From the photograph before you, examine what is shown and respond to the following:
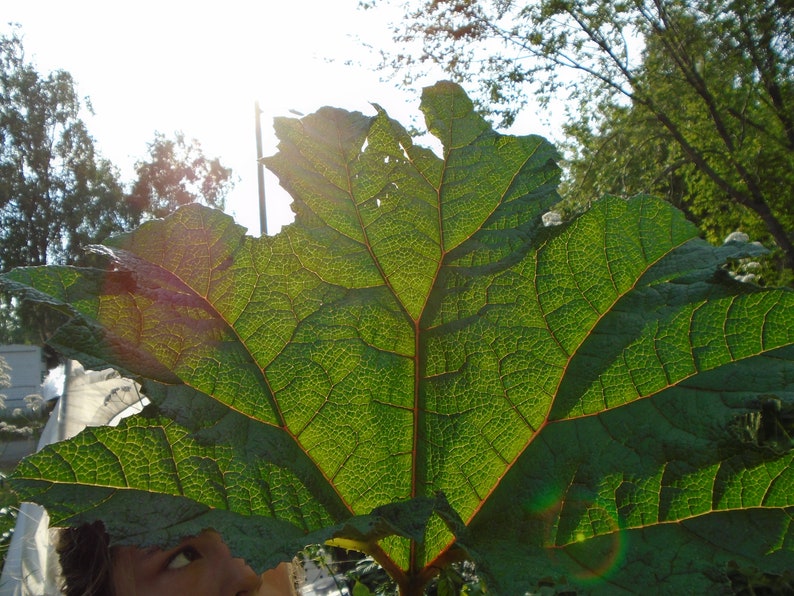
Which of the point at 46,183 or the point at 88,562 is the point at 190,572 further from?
the point at 46,183

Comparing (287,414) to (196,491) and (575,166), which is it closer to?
(196,491)

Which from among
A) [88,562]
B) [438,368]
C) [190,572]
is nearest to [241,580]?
[190,572]

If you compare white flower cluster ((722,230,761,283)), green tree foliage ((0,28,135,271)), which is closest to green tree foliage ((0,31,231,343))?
green tree foliage ((0,28,135,271))

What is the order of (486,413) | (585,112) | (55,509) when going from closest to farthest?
(55,509) < (486,413) < (585,112)

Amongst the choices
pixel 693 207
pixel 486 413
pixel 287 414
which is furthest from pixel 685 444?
pixel 693 207

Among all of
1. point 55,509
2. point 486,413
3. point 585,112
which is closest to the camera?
point 55,509

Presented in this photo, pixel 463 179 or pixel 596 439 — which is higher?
pixel 463 179
